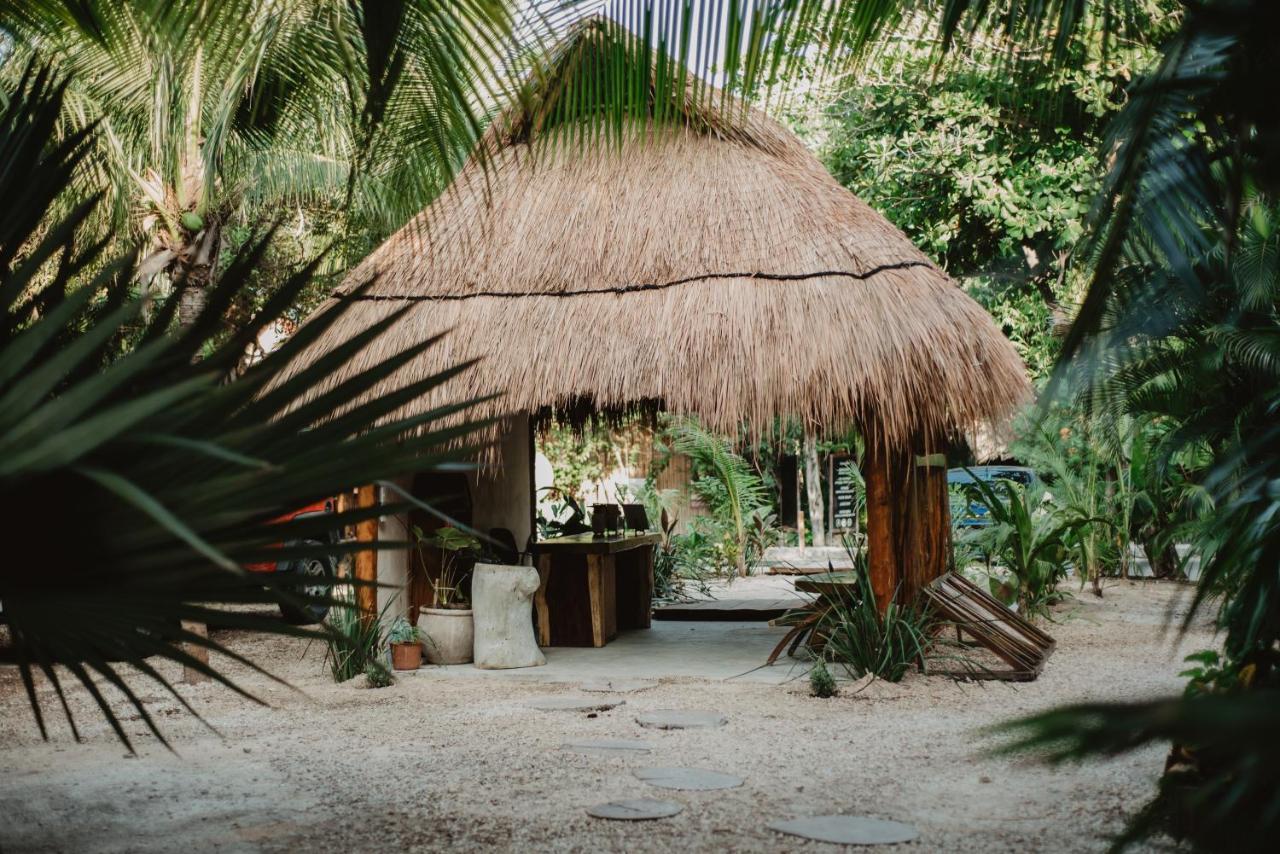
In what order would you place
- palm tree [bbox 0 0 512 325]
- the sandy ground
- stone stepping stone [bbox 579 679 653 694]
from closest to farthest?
palm tree [bbox 0 0 512 325], the sandy ground, stone stepping stone [bbox 579 679 653 694]

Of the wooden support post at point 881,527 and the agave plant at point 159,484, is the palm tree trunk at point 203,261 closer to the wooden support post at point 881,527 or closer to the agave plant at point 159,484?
the wooden support post at point 881,527

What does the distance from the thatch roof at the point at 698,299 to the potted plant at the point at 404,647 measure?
1.45m

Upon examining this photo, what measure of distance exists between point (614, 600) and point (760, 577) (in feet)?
18.1

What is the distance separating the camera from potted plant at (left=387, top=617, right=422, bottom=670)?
24.9 feet

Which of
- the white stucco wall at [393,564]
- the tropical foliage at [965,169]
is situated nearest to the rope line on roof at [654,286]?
the white stucco wall at [393,564]

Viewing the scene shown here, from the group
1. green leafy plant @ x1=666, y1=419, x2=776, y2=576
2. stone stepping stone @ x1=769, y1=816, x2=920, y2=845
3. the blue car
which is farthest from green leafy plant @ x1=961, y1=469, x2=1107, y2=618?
stone stepping stone @ x1=769, y1=816, x2=920, y2=845

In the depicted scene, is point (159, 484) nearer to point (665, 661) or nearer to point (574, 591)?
point (665, 661)

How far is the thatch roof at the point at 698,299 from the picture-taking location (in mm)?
6602

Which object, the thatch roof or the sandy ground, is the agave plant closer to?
the sandy ground

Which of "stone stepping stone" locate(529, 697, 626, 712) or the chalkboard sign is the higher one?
the chalkboard sign

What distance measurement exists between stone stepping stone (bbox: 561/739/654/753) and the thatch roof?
2.03m

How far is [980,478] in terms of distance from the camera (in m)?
12.7

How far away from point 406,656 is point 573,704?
173 centimetres

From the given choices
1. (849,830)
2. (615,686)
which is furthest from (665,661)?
(849,830)
